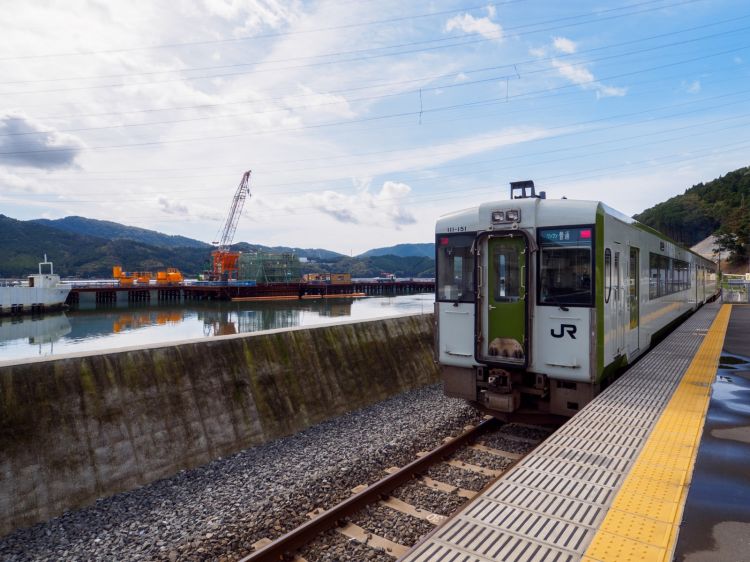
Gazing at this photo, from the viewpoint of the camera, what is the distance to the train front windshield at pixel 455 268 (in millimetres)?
7492

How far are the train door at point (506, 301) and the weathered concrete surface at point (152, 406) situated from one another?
12.9ft

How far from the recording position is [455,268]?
769 cm

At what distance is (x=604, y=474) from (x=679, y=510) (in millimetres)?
725

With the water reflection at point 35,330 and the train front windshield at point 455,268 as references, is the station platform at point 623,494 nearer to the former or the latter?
the train front windshield at point 455,268

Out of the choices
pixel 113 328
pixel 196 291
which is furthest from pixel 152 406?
pixel 196 291

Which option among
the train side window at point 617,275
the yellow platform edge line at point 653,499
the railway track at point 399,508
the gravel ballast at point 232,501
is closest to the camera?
the yellow platform edge line at point 653,499

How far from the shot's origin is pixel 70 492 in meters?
5.83

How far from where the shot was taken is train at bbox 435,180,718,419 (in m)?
6.70

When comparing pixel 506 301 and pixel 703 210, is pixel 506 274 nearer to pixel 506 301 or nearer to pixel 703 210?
pixel 506 301

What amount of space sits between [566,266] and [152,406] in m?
6.58

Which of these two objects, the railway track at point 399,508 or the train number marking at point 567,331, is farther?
the train number marking at point 567,331

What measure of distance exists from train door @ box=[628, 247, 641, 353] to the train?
0.83 ft

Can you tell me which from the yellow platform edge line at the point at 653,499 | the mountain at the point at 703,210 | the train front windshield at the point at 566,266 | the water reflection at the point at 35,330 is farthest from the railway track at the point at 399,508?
the mountain at the point at 703,210

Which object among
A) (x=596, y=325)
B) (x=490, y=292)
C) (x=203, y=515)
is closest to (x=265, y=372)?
(x=203, y=515)
